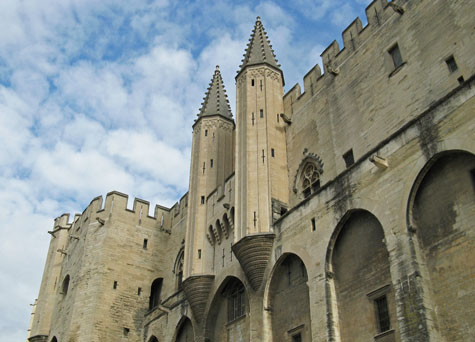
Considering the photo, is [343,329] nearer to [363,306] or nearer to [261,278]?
[363,306]

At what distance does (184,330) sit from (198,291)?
92.6 inches

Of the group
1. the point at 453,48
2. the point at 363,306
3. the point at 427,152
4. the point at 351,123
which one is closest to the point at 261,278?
the point at 363,306

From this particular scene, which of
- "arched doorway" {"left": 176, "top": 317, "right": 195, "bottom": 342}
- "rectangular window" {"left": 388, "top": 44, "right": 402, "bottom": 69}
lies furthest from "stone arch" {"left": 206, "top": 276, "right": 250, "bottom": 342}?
"rectangular window" {"left": 388, "top": 44, "right": 402, "bottom": 69}

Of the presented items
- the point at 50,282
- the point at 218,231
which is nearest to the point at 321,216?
the point at 218,231

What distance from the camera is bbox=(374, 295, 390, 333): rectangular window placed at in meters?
12.0

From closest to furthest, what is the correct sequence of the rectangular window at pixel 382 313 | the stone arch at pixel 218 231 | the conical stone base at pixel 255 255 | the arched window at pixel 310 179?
the rectangular window at pixel 382 313 → the conical stone base at pixel 255 255 → the arched window at pixel 310 179 → the stone arch at pixel 218 231

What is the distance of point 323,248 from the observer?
1414 cm

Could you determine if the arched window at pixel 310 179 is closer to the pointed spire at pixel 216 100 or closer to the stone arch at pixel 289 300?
the stone arch at pixel 289 300

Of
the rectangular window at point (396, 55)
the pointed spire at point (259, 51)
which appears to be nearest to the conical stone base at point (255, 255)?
the rectangular window at point (396, 55)

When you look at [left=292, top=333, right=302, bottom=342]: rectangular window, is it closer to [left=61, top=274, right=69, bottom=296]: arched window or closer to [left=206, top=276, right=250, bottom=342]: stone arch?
[left=206, top=276, right=250, bottom=342]: stone arch

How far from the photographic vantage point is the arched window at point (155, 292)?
26320mm

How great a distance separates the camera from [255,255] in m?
16.4

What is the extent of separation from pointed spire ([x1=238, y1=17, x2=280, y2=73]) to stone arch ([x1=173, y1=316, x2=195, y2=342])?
392 inches

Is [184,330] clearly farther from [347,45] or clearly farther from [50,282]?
[347,45]
